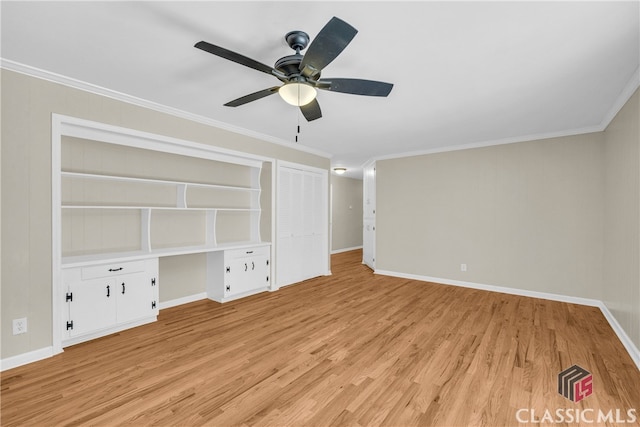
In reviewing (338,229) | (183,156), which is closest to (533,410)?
(183,156)

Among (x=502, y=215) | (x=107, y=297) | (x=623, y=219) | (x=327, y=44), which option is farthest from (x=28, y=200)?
(x=502, y=215)

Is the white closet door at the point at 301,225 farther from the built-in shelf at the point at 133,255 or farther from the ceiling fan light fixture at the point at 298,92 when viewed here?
the ceiling fan light fixture at the point at 298,92

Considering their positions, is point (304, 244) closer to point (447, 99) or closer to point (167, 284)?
point (167, 284)

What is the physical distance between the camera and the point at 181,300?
396 cm

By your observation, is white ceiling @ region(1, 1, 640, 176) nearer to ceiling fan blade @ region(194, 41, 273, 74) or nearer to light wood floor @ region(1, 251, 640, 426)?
ceiling fan blade @ region(194, 41, 273, 74)

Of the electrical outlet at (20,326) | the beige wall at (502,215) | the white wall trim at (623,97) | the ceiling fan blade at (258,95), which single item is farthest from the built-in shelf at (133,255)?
the white wall trim at (623,97)

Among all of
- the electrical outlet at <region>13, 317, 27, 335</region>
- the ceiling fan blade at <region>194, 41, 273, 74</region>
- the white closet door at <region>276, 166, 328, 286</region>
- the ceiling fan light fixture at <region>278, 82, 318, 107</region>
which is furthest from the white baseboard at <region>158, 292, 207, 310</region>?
the ceiling fan blade at <region>194, 41, 273, 74</region>

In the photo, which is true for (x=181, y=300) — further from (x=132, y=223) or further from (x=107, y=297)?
(x=132, y=223)

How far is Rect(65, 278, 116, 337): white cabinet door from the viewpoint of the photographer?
272 centimetres

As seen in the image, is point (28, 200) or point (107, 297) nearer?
point (28, 200)

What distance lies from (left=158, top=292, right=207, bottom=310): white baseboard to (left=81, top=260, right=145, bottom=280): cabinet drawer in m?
0.81

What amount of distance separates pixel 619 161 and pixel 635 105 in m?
0.84

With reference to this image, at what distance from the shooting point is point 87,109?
113 inches

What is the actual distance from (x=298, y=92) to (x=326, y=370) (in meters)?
2.23
